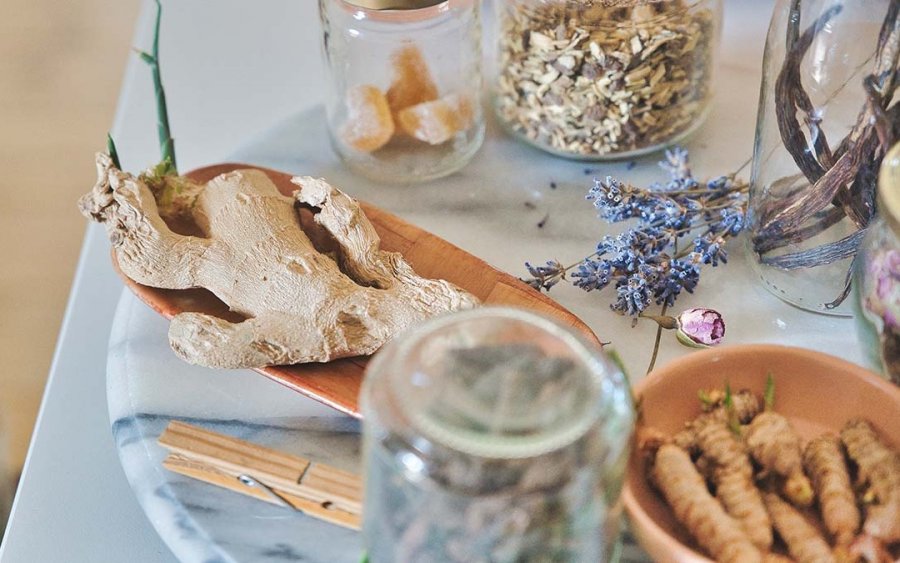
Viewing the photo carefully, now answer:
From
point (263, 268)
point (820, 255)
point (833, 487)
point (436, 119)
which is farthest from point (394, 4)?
point (833, 487)

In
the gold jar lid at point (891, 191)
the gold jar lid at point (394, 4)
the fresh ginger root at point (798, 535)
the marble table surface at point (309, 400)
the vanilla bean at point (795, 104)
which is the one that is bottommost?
the marble table surface at point (309, 400)

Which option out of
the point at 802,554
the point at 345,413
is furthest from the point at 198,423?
the point at 802,554

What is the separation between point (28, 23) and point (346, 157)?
3.99 ft

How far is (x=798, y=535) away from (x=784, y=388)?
0.35ft

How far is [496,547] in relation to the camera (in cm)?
47

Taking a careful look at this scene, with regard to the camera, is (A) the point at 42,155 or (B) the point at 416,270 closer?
(B) the point at 416,270

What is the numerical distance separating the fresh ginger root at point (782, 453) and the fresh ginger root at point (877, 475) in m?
0.03

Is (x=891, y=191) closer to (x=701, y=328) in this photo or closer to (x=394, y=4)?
(x=701, y=328)

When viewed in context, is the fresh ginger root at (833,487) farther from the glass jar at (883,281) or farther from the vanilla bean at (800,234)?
the vanilla bean at (800,234)

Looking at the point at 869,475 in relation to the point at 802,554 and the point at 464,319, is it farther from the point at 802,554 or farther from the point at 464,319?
the point at 464,319

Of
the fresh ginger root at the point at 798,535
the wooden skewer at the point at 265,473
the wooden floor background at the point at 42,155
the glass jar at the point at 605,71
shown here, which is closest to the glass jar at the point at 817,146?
the glass jar at the point at 605,71

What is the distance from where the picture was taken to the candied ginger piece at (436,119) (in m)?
0.87

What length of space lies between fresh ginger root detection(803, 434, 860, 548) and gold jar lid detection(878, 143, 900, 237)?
0.12 metres

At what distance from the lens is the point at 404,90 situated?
2.84ft
